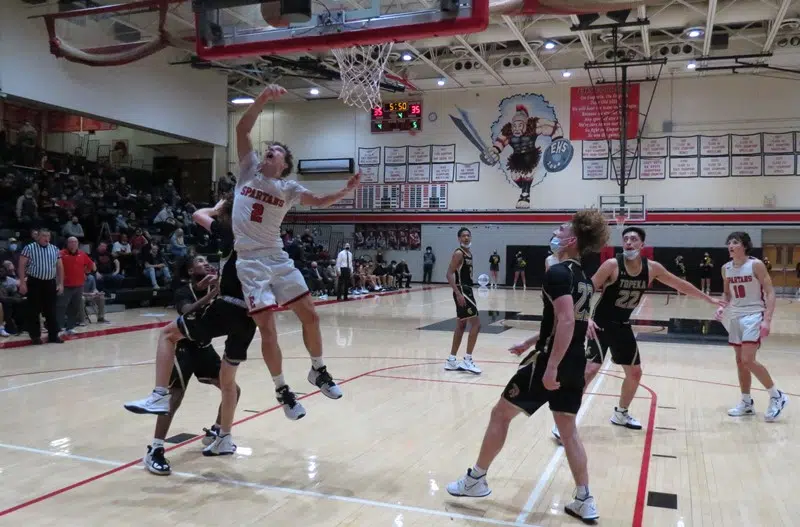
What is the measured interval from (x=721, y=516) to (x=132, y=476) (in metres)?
3.62

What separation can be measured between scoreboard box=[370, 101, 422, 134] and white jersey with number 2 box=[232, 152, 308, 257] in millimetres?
25041

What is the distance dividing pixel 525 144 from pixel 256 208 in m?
24.6

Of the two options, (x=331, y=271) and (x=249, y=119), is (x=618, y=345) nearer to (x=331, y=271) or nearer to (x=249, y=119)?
(x=249, y=119)

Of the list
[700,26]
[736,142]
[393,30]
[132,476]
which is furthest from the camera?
[736,142]

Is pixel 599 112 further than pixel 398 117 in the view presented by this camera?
No

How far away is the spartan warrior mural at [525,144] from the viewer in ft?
89.7

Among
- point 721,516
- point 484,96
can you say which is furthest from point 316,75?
point 721,516

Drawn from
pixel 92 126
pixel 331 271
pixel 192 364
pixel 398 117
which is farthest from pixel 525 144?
pixel 192 364

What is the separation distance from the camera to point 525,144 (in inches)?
1094

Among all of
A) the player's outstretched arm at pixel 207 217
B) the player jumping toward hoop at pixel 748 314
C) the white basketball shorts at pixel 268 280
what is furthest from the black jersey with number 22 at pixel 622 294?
the player's outstretched arm at pixel 207 217

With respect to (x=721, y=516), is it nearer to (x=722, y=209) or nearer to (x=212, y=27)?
(x=212, y=27)

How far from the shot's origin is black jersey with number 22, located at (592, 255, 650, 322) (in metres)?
5.41

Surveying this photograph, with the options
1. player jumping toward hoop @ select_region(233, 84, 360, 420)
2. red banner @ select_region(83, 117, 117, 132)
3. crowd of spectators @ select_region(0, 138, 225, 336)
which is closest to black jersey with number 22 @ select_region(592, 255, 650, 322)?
player jumping toward hoop @ select_region(233, 84, 360, 420)

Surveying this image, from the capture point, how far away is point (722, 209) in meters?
25.5
